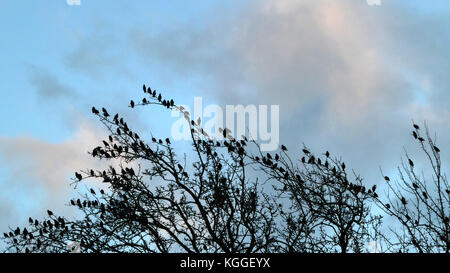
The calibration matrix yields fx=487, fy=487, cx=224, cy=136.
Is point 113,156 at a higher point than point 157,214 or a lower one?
higher

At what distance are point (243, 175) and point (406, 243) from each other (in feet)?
12.3

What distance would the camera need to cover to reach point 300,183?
34.0ft

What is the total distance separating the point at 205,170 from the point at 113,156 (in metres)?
2.10

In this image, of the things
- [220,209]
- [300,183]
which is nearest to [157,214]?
[220,209]

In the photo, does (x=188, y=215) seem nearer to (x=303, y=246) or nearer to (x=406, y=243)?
(x=303, y=246)

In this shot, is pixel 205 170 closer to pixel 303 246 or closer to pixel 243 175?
pixel 243 175
